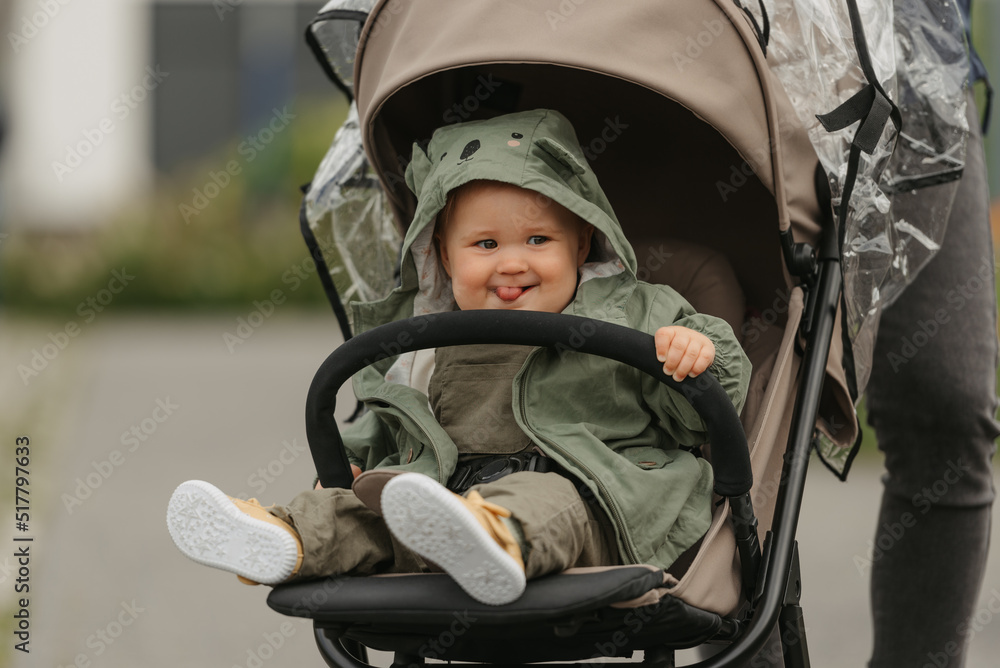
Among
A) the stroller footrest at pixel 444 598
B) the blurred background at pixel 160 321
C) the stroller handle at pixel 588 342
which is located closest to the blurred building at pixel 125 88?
the blurred background at pixel 160 321

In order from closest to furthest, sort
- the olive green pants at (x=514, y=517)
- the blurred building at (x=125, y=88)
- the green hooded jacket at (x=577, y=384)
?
the olive green pants at (x=514, y=517) < the green hooded jacket at (x=577, y=384) < the blurred building at (x=125, y=88)

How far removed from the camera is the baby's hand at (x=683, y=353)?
1855 mm

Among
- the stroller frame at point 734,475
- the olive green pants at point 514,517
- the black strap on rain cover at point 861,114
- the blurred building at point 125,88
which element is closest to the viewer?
the olive green pants at point 514,517

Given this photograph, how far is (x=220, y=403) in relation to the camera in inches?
290

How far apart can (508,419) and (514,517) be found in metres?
0.45

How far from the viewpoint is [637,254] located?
8.74 feet

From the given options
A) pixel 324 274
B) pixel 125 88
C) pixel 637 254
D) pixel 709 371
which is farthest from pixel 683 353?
pixel 125 88

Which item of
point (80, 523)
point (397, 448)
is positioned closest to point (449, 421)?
point (397, 448)

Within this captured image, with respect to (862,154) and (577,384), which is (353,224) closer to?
(577,384)

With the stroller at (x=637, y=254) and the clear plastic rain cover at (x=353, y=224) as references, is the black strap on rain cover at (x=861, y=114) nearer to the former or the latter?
the stroller at (x=637, y=254)

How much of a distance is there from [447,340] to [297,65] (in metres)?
12.4

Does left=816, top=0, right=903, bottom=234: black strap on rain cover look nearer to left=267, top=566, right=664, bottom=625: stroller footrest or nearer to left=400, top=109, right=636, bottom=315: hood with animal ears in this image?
left=400, top=109, right=636, bottom=315: hood with animal ears

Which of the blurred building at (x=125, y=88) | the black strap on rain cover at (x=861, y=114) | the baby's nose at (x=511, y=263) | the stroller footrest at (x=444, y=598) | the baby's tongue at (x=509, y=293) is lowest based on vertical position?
the blurred building at (x=125, y=88)

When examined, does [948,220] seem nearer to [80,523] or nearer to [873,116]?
[873,116]
